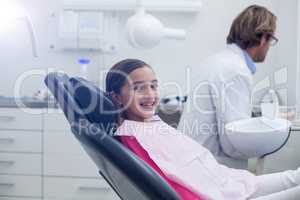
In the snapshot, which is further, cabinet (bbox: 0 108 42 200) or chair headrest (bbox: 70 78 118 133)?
cabinet (bbox: 0 108 42 200)

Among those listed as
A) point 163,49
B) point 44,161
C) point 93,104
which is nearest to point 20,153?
point 44,161

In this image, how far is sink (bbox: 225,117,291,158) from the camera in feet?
4.11

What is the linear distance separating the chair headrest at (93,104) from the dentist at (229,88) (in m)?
0.62

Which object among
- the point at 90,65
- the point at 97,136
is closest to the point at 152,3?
the point at 90,65

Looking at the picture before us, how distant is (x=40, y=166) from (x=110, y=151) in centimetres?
180

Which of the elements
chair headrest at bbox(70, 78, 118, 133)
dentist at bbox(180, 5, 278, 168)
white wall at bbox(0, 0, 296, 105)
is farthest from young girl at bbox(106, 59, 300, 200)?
white wall at bbox(0, 0, 296, 105)

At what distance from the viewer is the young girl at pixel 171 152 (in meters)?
1.04

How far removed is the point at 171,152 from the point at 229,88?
0.46 m

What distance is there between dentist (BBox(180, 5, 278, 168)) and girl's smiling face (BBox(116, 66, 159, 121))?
0.38 m

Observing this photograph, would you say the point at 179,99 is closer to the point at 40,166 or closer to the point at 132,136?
the point at 40,166

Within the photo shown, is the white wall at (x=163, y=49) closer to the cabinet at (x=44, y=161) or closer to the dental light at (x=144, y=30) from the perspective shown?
the dental light at (x=144, y=30)

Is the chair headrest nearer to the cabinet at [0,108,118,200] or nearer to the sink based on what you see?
the sink

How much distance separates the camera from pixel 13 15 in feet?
8.77

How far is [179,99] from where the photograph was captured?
238 centimetres
